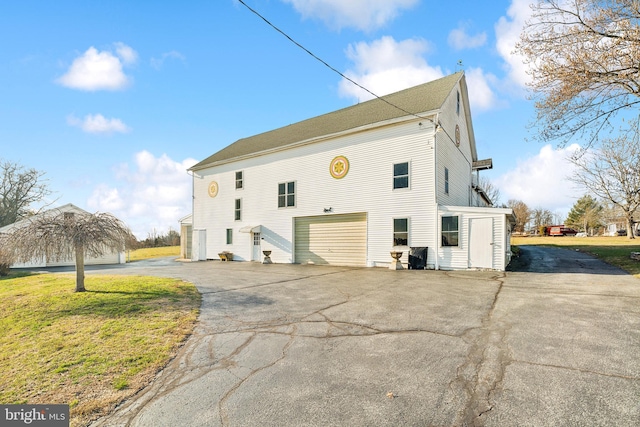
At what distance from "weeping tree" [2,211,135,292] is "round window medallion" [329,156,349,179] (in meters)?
10.1

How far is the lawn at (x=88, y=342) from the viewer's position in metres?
3.44

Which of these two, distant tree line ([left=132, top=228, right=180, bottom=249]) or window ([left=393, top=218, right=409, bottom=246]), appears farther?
distant tree line ([left=132, top=228, right=180, bottom=249])

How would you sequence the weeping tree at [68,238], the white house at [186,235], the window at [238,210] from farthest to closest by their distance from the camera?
the white house at [186,235]
the window at [238,210]
the weeping tree at [68,238]

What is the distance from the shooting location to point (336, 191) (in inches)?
635

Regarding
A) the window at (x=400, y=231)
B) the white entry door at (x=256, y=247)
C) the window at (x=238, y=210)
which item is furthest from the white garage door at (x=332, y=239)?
the window at (x=238, y=210)

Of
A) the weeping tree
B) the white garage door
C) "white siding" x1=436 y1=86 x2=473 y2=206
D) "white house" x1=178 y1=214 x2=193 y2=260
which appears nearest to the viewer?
the weeping tree

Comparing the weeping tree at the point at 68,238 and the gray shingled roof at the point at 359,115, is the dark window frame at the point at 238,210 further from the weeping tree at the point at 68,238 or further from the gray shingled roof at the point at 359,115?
the weeping tree at the point at 68,238

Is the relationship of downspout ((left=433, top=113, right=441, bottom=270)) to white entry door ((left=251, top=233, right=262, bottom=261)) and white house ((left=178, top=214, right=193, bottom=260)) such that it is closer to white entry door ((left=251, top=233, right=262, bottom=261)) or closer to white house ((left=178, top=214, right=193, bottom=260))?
white entry door ((left=251, top=233, right=262, bottom=261))

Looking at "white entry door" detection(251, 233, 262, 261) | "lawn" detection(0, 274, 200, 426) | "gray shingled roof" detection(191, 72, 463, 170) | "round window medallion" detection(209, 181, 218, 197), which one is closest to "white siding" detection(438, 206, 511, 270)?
"gray shingled roof" detection(191, 72, 463, 170)

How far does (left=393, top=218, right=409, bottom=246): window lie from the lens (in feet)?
Result: 45.5

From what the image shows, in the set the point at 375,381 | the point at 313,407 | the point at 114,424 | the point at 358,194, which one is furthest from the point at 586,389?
the point at 358,194

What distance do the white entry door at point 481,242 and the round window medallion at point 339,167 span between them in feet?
21.0

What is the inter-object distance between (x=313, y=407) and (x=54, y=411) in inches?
104

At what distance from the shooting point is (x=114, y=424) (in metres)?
2.85
